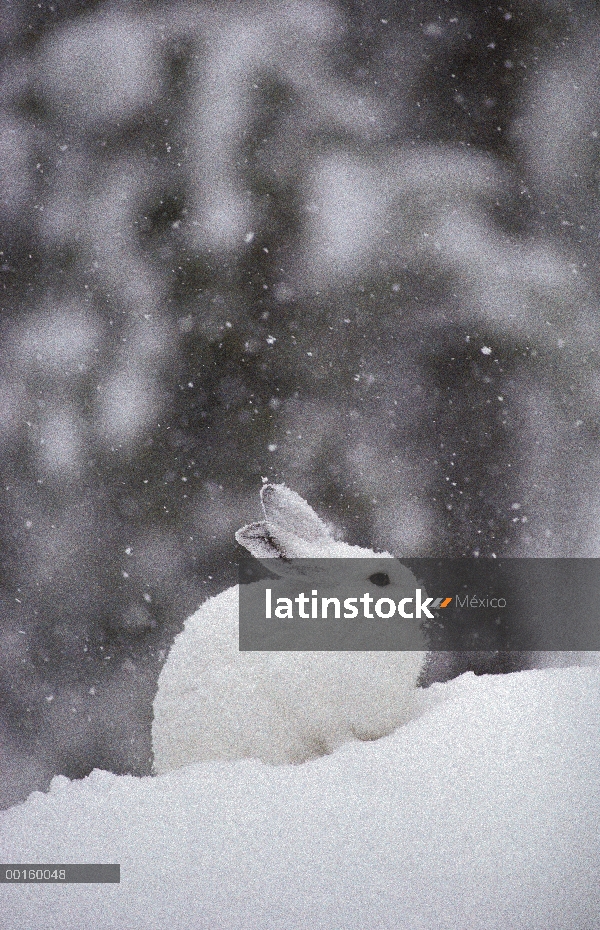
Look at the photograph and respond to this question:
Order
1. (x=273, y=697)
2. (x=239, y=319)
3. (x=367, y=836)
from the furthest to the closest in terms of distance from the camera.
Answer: (x=239, y=319), (x=273, y=697), (x=367, y=836)

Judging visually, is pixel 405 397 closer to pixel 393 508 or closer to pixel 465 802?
pixel 393 508

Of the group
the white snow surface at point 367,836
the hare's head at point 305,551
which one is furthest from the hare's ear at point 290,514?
the white snow surface at point 367,836

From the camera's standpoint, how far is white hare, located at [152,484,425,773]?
61 centimetres

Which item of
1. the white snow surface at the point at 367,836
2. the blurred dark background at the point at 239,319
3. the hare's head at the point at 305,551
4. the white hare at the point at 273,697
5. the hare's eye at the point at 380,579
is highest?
the blurred dark background at the point at 239,319

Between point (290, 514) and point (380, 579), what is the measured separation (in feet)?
0.34

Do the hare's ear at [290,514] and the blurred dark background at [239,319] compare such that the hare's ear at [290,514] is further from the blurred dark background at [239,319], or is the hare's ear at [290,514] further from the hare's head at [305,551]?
the blurred dark background at [239,319]

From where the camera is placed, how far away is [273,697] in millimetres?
619

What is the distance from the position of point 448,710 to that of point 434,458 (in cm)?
39

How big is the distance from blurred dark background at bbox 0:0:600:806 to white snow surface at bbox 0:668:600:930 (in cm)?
35

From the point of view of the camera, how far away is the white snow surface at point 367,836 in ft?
1.43

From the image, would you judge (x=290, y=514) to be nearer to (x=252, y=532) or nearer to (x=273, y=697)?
(x=252, y=532)

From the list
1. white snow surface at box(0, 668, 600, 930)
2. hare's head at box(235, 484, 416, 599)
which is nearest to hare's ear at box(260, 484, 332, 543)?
hare's head at box(235, 484, 416, 599)

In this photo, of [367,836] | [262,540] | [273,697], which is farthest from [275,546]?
[367,836]

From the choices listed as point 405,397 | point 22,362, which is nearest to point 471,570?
point 405,397
